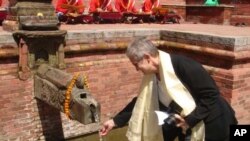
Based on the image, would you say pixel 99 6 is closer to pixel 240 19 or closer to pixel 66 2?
pixel 66 2

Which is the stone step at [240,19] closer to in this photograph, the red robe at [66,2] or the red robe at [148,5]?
the red robe at [148,5]

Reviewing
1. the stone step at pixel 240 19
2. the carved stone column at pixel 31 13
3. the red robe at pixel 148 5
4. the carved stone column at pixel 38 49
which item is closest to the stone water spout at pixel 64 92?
the carved stone column at pixel 38 49

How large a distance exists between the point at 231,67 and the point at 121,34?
2.10 metres

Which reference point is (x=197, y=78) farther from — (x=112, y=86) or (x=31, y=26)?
(x=112, y=86)

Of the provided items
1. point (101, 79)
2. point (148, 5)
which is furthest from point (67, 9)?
point (101, 79)

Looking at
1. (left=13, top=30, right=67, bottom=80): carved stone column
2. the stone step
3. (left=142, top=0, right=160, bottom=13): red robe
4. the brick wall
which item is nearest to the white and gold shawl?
(left=13, top=30, right=67, bottom=80): carved stone column

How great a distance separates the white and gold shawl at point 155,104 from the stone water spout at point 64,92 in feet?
4.07

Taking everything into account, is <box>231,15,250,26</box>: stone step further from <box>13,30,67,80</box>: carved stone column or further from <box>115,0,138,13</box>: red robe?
<box>13,30,67,80</box>: carved stone column

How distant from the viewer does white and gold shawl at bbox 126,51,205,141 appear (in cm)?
316

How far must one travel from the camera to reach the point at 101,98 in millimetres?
7270

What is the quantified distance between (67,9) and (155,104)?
7151mm

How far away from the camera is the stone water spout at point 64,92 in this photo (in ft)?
16.0

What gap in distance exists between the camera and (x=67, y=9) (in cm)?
1016

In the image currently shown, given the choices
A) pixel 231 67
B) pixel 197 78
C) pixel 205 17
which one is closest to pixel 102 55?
pixel 231 67
